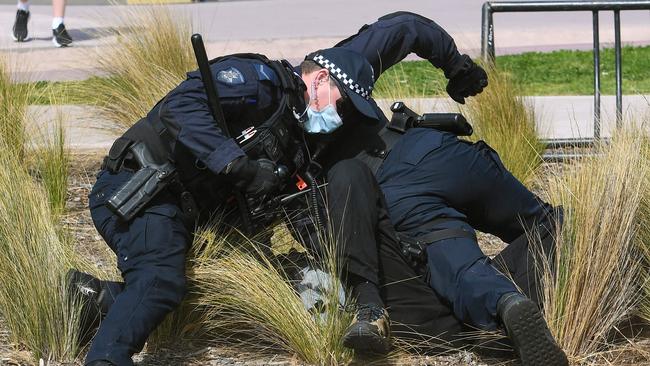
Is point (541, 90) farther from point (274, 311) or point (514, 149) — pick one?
point (274, 311)

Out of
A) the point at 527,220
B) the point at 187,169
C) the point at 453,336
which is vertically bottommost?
the point at 453,336

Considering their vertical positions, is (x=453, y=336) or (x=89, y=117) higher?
(x=89, y=117)

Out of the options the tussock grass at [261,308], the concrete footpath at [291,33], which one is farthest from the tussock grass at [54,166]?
the tussock grass at [261,308]

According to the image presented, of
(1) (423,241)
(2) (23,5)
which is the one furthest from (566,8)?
(2) (23,5)

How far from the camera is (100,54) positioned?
23.9 feet

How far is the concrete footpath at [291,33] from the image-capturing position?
24.2 feet

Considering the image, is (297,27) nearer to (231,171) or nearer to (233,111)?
(233,111)

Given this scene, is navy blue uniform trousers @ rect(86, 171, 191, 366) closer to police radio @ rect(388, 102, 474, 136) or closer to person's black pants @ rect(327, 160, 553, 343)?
person's black pants @ rect(327, 160, 553, 343)

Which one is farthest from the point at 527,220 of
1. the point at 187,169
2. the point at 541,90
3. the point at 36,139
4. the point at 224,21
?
the point at 224,21

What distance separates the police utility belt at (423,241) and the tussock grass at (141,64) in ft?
8.23

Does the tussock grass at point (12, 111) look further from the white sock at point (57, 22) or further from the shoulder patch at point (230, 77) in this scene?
the white sock at point (57, 22)

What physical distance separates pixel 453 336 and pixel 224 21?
31.5ft

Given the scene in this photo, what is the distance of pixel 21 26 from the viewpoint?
11414 millimetres

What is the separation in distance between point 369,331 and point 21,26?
852 cm
